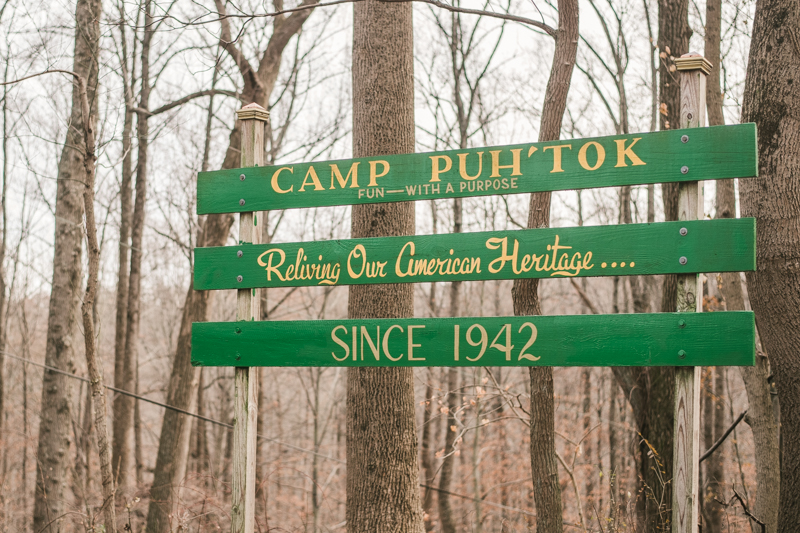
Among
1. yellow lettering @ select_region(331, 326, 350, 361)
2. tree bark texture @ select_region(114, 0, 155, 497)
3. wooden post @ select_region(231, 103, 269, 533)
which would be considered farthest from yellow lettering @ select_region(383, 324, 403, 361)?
tree bark texture @ select_region(114, 0, 155, 497)

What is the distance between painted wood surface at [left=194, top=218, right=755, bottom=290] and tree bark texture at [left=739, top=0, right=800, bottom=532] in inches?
61.6

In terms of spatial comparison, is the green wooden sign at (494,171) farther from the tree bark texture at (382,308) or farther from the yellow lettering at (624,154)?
the tree bark texture at (382,308)

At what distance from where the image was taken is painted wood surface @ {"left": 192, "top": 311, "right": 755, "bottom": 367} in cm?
290

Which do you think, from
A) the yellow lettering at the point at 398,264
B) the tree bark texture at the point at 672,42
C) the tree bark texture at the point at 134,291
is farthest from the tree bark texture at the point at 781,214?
the tree bark texture at the point at 134,291

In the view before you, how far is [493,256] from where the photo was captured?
10.8 feet

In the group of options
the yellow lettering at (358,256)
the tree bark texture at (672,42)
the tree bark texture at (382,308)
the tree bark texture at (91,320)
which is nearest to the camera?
the yellow lettering at (358,256)

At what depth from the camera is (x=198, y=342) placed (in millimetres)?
3664

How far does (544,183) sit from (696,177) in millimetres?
675

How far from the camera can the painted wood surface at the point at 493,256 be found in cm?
295

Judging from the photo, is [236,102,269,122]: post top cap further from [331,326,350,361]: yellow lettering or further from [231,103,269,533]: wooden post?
[331,326,350,361]: yellow lettering

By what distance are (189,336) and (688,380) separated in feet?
28.5

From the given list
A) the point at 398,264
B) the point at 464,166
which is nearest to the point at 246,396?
the point at 398,264

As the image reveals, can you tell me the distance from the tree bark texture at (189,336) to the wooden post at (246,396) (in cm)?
629

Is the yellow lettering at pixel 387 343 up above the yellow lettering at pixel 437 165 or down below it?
below
